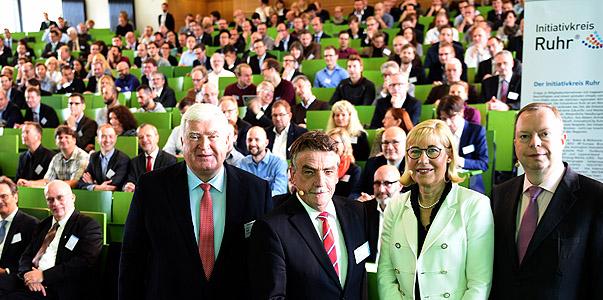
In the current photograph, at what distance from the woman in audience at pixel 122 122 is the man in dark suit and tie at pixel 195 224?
4.31m

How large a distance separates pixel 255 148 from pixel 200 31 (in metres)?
7.91

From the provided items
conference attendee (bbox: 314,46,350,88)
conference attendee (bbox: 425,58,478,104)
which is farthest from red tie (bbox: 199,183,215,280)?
conference attendee (bbox: 314,46,350,88)

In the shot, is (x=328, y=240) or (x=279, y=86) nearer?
(x=328, y=240)

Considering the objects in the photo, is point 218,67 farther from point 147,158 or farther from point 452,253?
point 452,253

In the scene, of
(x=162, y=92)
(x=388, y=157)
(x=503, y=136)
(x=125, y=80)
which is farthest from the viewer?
(x=125, y=80)

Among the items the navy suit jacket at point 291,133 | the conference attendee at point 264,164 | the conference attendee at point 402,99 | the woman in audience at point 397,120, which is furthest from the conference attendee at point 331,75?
the conference attendee at point 264,164

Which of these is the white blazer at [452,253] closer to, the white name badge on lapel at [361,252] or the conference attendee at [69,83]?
the white name badge on lapel at [361,252]

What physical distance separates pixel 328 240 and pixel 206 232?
42 cm

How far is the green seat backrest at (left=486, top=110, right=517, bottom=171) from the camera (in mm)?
5012

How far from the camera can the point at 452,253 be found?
1.90 meters

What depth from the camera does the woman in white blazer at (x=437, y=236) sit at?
1.90 meters

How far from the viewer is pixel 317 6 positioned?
42.6 ft

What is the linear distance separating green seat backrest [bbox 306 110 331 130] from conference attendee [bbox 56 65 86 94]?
17.0 ft

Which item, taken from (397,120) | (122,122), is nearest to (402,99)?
(397,120)
